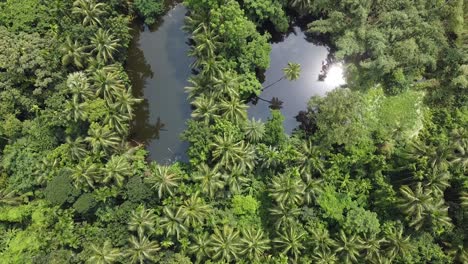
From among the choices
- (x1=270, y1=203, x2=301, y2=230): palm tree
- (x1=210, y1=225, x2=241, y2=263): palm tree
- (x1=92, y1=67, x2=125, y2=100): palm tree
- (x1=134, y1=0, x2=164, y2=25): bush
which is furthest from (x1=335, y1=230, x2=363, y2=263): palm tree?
(x1=134, y1=0, x2=164, y2=25): bush

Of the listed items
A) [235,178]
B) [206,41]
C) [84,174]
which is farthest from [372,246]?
[84,174]

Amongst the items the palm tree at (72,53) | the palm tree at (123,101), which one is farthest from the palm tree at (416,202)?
the palm tree at (72,53)

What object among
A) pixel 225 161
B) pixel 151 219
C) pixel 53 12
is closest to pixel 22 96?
pixel 53 12

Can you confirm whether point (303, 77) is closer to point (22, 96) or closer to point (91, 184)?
point (91, 184)

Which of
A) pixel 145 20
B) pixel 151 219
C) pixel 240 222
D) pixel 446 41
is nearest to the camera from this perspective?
pixel 151 219

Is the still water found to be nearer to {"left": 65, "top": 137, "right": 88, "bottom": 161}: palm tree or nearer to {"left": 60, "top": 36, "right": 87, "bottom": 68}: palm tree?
{"left": 60, "top": 36, "right": 87, "bottom": 68}: palm tree

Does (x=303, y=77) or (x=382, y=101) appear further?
(x=303, y=77)
